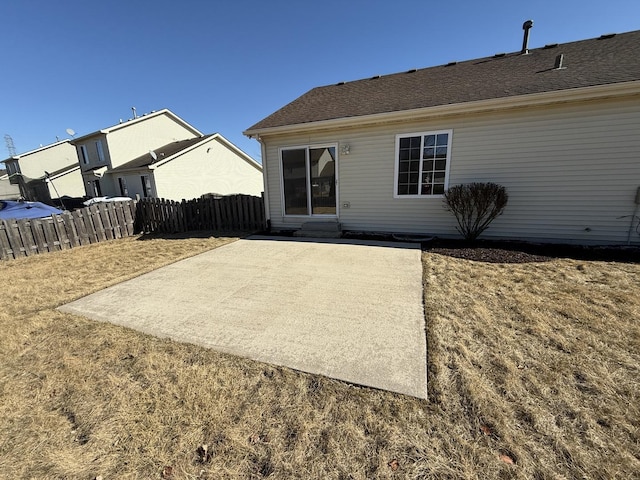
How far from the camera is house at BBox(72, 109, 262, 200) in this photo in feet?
53.5

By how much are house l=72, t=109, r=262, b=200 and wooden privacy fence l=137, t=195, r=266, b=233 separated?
7.33 m

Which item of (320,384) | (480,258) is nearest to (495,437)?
(320,384)

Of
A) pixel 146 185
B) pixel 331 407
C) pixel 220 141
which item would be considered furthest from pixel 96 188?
pixel 331 407

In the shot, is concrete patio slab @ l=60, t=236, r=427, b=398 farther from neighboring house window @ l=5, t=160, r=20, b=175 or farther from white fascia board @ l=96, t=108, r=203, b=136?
neighboring house window @ l=5, t=160, r=20, b=175

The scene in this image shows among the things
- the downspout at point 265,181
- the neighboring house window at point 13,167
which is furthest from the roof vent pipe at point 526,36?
the neighboring house window at point 13,167

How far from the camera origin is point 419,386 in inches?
Answer: 81.7

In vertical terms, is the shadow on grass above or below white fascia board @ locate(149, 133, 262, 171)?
below

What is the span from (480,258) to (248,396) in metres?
4.76

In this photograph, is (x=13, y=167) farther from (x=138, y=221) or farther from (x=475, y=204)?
(x=475, y=204)

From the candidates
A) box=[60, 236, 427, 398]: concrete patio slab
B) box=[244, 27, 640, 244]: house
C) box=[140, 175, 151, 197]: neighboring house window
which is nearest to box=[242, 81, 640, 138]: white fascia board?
box=[244, 27, 640, 244]: house

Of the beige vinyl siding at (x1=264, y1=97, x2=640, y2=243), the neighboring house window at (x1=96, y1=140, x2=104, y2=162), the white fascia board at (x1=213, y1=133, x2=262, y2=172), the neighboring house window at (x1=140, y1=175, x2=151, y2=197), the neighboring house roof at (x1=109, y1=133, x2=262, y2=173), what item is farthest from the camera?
the white fascia board at (x1=213, y1=133, x2=262, y2=172)

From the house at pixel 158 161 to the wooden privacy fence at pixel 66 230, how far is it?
7.78 metres

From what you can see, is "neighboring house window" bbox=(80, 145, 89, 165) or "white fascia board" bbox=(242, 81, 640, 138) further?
"neighboring house window" bbox=(80, 145, 89, 165)

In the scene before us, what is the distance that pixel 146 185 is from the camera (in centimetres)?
1634
